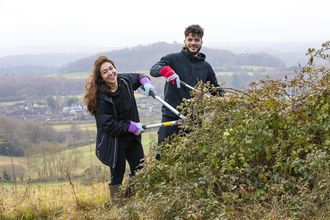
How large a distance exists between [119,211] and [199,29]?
234 centimetres

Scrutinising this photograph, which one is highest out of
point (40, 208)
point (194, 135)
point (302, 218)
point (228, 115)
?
point (228, 115)

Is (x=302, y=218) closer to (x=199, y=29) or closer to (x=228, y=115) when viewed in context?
(x=228, y=115)

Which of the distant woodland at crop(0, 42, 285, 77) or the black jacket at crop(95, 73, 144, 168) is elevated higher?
the distant woodland at crop(0, 42, 285, 77)

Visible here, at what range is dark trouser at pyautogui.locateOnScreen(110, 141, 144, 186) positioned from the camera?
10.5 feet

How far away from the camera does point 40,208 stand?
343cm

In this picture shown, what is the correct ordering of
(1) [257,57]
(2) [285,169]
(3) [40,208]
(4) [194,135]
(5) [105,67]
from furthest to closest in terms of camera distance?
(1) [257,57]
(3) [40,208]
(5) [105,67]
(4) [194,135]
(2) [285,169]

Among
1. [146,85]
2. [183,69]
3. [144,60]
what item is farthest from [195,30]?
[144,60]

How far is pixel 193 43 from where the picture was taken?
3533 mm

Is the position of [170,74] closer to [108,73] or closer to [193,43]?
[193,43]

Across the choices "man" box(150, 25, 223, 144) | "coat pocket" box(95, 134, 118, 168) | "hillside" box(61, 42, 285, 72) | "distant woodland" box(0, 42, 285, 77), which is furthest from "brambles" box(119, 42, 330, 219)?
"distant woodland" box(0, 42, 285, 77)

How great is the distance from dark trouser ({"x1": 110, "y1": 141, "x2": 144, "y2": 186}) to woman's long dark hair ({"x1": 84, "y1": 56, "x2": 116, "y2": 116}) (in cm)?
60

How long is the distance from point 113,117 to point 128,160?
58cm

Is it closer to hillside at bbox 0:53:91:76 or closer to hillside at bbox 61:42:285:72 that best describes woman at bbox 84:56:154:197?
hillside at bbox 61:42:285:72

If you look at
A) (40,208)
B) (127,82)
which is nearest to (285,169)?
(127,82)
